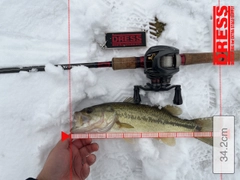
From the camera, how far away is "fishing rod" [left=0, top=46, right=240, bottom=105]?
6.49 feet

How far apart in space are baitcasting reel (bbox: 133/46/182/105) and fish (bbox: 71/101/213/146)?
0.39 feet

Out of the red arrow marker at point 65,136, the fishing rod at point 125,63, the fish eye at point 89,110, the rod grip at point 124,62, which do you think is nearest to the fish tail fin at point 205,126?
the fishing rod at point 125,63

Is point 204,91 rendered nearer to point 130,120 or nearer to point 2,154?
point 130,120

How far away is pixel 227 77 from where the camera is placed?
2451 mm

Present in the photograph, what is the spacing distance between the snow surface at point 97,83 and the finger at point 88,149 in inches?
Answer: 4.3

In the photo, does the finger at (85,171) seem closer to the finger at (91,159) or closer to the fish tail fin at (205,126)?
the finger at (91,159)

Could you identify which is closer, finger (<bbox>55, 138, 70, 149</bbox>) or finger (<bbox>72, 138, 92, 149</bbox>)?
finger (<bbox>55, 138, 70, 149</bbox>)

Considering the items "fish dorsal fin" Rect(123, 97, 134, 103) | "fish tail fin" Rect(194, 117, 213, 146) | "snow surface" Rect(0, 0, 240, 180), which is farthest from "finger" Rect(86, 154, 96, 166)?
"fish tail fin" Rect(194, 117, 213, 146)

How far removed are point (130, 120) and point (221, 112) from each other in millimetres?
940

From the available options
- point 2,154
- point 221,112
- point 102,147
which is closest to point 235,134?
point 221,112

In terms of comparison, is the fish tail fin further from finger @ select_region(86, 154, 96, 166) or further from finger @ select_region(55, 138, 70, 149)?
finger @ select_region(55, 138, 70, 149)

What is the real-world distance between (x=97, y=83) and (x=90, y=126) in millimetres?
423

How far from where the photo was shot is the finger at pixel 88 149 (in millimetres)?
2303

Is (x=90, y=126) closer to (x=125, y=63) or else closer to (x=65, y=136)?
(x=65, y=136)
